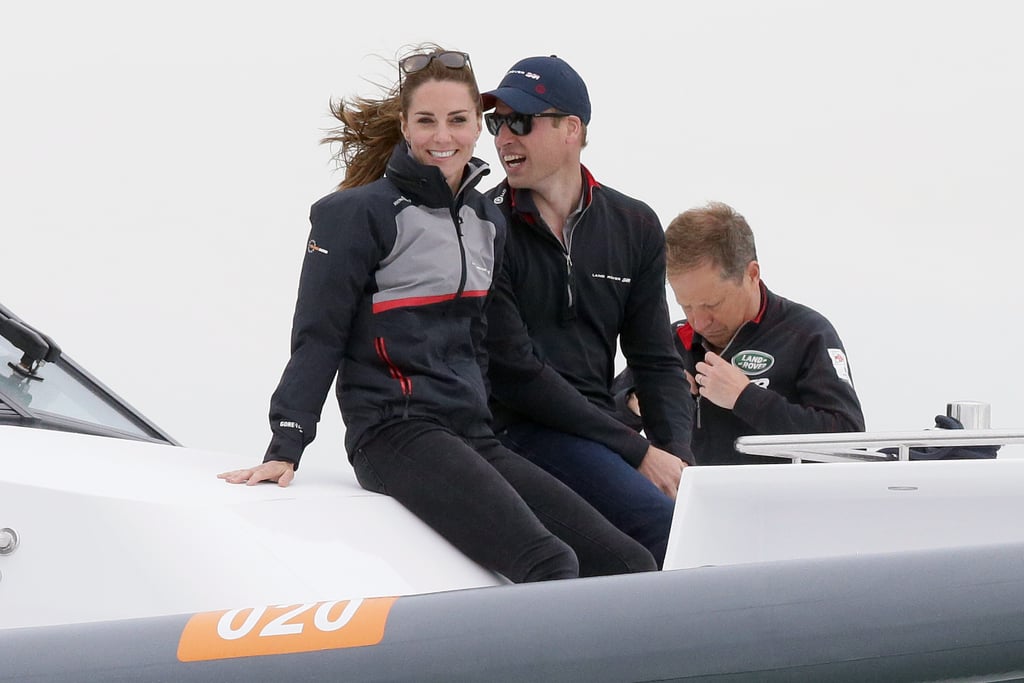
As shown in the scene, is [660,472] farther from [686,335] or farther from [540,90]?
[686,335]

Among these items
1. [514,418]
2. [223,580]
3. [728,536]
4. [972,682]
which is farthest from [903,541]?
[223,580]

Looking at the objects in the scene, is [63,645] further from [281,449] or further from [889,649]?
[889,649]

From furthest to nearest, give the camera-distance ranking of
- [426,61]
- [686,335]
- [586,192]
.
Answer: [686,335]
[586,192]
[426,61]

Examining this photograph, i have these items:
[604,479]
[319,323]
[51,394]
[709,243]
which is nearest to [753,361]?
[709,243]

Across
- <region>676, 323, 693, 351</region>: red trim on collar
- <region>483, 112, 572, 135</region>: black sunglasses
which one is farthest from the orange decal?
<region>676, 323, 693, 351</region>: red trim on collar

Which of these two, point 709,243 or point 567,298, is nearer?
point 567,298

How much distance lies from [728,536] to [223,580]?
628mm

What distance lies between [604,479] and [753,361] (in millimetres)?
732

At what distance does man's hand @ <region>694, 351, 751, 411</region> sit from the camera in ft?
8.20

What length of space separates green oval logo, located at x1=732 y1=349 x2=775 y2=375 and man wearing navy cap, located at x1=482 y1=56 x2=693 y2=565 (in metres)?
0.43

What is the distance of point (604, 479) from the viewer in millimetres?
2018

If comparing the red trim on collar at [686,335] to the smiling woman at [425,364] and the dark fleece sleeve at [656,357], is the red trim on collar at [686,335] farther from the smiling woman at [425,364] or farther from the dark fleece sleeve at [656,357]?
the smiling woman at [425,364]

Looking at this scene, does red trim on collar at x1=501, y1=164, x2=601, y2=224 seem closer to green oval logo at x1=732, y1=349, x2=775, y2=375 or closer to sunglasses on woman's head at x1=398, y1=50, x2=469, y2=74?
sunglasses on woman's head at x1=398, y1=50, x2=469, y2=74

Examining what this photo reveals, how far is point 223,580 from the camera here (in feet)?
4.94
